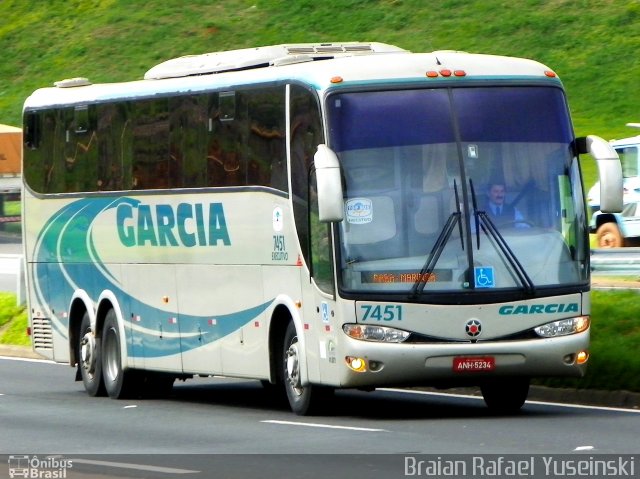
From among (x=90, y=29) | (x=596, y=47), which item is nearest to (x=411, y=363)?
(x=596, y=47)

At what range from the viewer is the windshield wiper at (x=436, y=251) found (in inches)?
599

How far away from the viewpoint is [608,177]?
1546 centimetres

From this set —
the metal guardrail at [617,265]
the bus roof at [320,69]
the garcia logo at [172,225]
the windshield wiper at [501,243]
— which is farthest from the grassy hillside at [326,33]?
the windshield wiper at [501,243]

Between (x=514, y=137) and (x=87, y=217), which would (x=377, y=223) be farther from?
(x=87, y=217)

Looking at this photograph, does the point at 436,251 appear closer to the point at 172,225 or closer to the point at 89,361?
the point at 172,225

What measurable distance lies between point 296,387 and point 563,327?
99.4 inches

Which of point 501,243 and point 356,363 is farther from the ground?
point 501,243

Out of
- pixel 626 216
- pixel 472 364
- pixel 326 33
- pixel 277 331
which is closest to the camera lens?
pixel 472 364

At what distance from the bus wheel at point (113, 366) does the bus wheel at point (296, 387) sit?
12.6 feet

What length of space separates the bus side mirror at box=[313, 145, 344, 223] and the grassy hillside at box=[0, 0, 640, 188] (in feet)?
142

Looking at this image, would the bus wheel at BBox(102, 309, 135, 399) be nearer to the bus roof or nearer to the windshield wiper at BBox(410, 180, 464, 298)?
the bus roof

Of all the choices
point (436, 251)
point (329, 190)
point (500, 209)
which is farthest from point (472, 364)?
point (329, 190)

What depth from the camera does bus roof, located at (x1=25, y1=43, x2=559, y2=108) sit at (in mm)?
15938

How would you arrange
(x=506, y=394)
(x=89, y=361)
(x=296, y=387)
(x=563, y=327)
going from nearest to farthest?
(x=563, y=327), (x=296, y=387), (x=506, y=394), (x=89, y=361)
